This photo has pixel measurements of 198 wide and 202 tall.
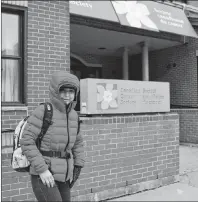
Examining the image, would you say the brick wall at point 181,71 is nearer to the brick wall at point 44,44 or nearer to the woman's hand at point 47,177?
the brick wall at point 44,44

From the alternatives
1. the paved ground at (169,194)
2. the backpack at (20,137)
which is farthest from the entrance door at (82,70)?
the backpack at (20,137)

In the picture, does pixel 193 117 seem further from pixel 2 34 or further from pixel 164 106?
pixel 2 34

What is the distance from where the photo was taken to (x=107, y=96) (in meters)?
5.09

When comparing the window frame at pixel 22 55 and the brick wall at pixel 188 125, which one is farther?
the brick wall at pixel 188 125

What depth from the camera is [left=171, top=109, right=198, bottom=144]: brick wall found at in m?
10.0

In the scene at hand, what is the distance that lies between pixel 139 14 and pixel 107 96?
3896mm

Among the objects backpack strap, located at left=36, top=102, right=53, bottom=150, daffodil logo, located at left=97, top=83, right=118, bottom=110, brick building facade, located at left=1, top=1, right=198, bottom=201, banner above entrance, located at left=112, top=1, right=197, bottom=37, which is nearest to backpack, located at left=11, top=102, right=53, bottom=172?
backpack strap, located at left=36, top=102, right=53, bottom=150

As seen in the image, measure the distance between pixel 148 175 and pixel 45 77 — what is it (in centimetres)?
261

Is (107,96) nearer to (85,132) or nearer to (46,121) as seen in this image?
(85,132)

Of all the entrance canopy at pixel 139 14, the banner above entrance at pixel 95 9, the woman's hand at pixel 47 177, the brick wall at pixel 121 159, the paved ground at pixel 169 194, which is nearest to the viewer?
the woman's hand at pixel 47 177

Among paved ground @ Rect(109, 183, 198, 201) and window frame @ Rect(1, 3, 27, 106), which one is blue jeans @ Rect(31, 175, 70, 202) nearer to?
window frame @ Rect(1, 3, 27, 106)

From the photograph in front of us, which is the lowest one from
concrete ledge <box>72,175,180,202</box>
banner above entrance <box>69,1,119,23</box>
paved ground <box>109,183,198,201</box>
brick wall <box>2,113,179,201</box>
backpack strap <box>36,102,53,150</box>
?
paved ground <box>109,183,198,201</box>

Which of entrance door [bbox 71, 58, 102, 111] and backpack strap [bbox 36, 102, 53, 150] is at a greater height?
entrance door [bbox 71, 58, 102, 111]

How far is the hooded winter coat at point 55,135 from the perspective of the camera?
2631 millimetres
